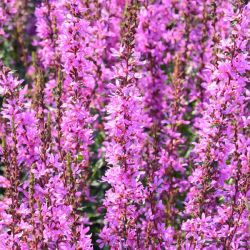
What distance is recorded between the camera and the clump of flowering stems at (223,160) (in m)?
4.71

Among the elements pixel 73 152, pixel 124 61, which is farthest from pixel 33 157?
pixel 124 61

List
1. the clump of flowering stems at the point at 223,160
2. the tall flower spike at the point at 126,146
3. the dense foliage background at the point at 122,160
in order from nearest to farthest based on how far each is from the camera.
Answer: the dense foliage background at the point at 122,160
the tall flower spike at the point at 126,146
the clump of flowering stems at the point at 223,160

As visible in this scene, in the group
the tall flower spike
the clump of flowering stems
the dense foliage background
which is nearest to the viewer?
the dense foliage background

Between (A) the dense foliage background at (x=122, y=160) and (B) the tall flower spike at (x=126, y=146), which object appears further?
(B) the tall flower spike at (x=126, y=146)

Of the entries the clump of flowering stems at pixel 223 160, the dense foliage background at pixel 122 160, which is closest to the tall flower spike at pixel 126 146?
the dense foliage background at pixel 122 160

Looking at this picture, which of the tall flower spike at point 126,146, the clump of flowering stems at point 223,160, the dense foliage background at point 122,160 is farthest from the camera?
the clump of flowering stems at point 223,160

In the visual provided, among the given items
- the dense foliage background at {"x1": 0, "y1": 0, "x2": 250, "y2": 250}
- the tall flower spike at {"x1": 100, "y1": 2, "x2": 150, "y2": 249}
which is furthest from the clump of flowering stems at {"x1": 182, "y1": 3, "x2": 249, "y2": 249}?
the tall flower spike at {"x1": 100, "y1": 2, "x2": 150, "y2": 249}

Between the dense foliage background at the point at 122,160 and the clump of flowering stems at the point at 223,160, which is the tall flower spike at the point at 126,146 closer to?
the dense foliage background at the point at 122,160

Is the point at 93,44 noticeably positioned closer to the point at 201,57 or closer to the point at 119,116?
the point at 201,57

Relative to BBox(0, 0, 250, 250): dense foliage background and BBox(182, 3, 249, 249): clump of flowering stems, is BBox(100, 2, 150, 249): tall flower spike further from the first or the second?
BBox(182, 3, 249, 249): clump of flowering stems

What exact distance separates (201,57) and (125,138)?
2.89m

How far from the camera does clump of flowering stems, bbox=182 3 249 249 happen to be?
471cm

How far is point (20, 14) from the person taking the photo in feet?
27.8

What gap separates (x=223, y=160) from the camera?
196 inches
